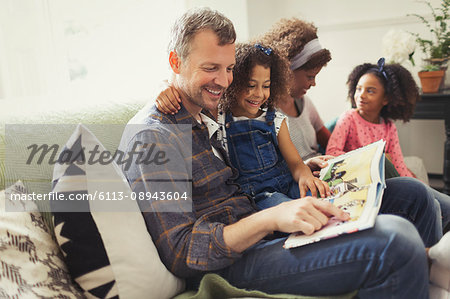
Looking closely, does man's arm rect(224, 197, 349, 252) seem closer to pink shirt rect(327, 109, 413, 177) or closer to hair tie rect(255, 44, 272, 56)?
hair tie rect(255, 44, 272, 56)

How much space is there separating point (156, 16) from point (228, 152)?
1.53 metres

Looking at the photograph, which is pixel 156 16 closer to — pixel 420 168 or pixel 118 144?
pixel 118 144

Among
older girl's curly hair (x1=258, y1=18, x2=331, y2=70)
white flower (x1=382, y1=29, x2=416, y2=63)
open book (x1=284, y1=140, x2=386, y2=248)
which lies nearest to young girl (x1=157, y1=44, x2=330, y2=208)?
open book (x1=284, y1=140, x2=386, y2=248)

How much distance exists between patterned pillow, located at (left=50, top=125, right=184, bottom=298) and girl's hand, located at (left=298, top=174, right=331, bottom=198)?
0.55m

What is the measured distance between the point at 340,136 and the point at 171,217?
1299 millimetres

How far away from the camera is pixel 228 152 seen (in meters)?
1.37

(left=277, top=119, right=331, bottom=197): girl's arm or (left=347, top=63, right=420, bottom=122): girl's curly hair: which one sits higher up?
(left=347, top=63, right=420, bottom=122): girl's curly hair

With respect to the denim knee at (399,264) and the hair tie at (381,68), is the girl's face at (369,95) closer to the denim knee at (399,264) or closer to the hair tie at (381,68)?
the hair tie at (381,68)

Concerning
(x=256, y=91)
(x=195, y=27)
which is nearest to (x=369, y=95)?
(x=256, y=91)

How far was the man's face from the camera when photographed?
110cm

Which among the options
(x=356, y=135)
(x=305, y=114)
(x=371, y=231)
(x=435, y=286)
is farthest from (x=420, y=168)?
(x=371, y=231)

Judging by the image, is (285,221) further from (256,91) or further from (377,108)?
(377,108)

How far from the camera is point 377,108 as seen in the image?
2.02 meters

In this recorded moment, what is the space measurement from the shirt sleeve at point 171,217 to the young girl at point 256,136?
39cm
